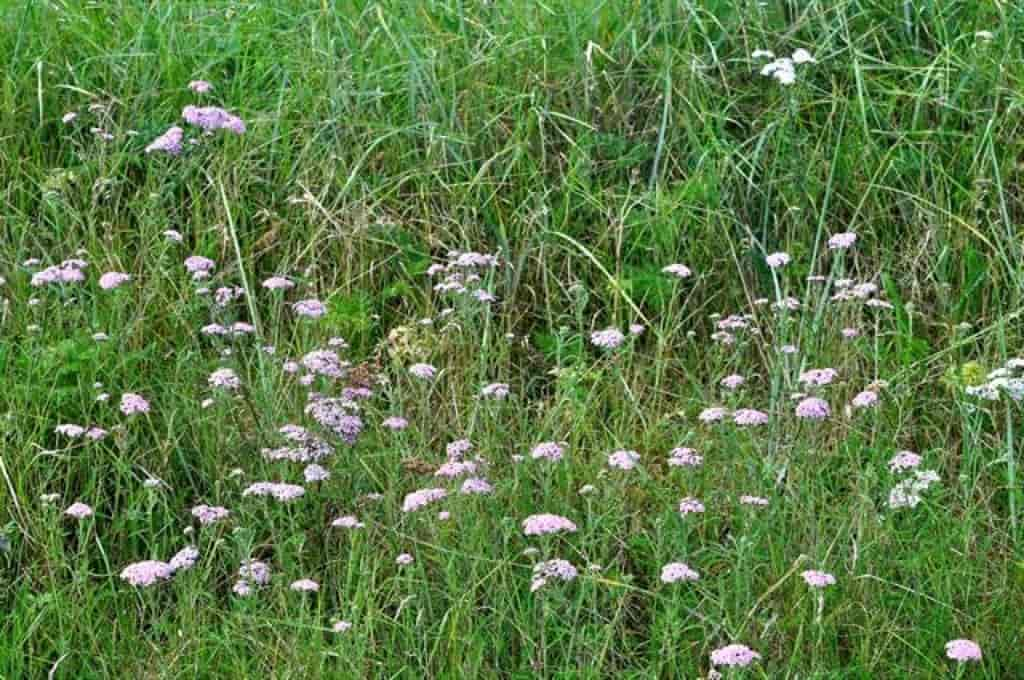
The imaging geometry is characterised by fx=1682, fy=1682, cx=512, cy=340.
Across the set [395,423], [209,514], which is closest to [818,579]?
[395,423]

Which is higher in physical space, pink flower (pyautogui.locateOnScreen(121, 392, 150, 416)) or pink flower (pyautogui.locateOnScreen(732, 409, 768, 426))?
pink flower (pyautogui.locateOnScreen(121, 392, 150, 416))

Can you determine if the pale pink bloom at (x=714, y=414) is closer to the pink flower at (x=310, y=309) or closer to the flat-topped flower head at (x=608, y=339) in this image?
the flat-topped flower head at (x=608, y=339)

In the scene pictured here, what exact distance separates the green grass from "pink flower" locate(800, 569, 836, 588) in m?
0.09

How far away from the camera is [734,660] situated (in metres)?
2.73

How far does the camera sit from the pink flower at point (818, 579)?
9.37 ft

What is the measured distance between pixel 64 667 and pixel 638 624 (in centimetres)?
111

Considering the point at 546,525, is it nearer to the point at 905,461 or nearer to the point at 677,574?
the point at 677,574

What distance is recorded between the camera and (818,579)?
286 cm

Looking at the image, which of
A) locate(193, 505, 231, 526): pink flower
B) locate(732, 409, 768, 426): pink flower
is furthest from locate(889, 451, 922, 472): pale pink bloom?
locate(193, 505, 231, 526): pink flower

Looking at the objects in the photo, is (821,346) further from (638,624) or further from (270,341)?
(270,341)

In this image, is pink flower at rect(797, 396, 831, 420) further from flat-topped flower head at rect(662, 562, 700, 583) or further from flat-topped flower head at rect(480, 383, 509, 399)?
flat-topped flower head at rect(480, 383, 509, 399)

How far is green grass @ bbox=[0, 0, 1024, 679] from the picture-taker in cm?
316

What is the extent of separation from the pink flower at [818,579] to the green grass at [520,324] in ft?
0.28

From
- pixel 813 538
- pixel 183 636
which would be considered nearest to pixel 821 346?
pixel 813 538
